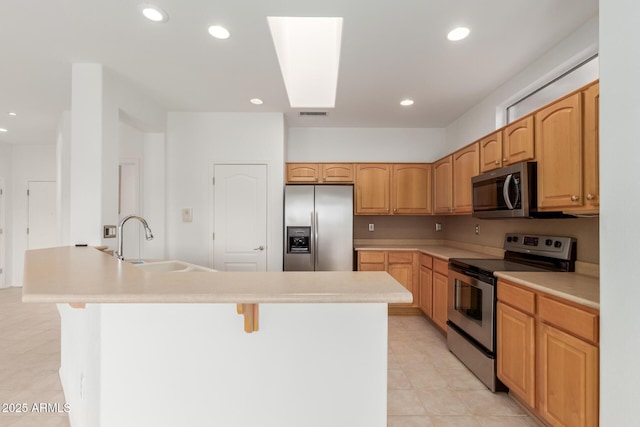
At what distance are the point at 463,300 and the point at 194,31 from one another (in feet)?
10.3

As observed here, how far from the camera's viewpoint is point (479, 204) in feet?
9.08

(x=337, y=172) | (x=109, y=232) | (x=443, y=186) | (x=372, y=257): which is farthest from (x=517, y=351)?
(x=109, y=232)

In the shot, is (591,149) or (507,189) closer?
(591,149)

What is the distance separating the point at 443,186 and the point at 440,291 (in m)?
1.37

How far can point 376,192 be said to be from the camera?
4.05m

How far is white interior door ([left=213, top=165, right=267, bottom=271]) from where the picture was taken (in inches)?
146

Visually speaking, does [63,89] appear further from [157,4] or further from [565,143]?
[565,143]

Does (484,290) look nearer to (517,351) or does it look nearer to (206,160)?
(517,351)

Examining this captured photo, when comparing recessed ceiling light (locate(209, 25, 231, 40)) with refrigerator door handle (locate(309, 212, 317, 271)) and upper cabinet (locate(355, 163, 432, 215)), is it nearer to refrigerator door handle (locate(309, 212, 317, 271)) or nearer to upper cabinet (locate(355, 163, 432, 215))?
refrigerator door handle (locate(309, 212, 317, 271))

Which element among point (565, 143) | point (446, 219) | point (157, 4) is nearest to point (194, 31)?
point (157, 4)

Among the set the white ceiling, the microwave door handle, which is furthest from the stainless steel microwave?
the white ceiling

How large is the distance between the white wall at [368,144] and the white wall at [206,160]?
658 millimetres

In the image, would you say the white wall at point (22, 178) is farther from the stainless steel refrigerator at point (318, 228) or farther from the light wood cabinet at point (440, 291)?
the light wood cabinet at point (440, 291)
